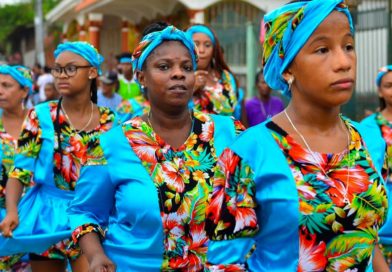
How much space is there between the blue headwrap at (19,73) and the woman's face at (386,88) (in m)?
3.26

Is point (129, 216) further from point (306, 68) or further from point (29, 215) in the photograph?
point (29, 215)

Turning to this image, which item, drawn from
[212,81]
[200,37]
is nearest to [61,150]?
[212,81]

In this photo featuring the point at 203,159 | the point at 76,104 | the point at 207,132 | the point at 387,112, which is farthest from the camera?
the point at 387,112

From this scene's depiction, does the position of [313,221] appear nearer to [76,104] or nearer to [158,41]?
[158,41]

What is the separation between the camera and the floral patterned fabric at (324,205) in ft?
10.5

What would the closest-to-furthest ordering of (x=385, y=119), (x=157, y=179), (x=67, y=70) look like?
(x=157, y=179), (x=67, y=70), (x=385, y=119)

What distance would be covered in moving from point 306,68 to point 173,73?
55.8 inches

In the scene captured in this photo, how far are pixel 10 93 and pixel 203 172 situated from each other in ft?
13.5

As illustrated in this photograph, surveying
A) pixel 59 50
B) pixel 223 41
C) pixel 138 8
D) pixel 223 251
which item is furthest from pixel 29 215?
pixel 138 8

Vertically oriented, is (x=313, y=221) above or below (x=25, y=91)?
below

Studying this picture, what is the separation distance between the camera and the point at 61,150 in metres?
6.36

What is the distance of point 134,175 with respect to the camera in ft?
14.0

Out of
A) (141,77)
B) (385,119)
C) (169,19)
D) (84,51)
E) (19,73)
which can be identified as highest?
(169,19)

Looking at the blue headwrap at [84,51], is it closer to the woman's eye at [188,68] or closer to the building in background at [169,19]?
the woman's eye at [188,68]
